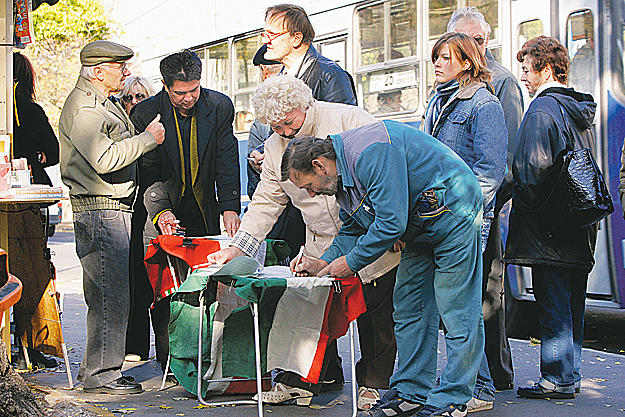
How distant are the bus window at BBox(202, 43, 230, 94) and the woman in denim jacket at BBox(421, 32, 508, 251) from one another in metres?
6.59

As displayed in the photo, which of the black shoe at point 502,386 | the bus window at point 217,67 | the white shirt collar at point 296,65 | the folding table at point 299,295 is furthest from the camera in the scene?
the bus window at point 217,67

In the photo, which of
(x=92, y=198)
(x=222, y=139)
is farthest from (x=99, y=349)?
(x=222, y=139)

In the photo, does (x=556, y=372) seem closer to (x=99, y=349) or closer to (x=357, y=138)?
(x=357, y=138)

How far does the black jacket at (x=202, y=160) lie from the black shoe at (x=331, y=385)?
1.37 metres

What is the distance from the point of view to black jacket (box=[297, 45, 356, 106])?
4.84m

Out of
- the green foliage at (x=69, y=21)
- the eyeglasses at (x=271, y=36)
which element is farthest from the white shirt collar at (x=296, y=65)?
the green foliage at (x=69, y=21)

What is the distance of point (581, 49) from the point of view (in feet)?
21.7

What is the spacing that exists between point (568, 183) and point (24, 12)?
3972 millimetres

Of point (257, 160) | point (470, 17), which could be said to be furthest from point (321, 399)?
point (470, 17)

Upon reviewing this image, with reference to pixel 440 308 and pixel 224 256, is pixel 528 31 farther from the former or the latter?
pixel 224 256

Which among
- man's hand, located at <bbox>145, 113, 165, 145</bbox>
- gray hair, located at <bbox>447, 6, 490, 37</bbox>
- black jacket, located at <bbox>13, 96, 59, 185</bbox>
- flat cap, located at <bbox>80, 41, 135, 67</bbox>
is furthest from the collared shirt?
black jacket, located at <bbox>13, 96, 59, 185</bbox>

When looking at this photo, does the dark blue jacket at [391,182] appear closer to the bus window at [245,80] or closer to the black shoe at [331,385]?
the black shoe at [331,385]

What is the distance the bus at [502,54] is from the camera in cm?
638

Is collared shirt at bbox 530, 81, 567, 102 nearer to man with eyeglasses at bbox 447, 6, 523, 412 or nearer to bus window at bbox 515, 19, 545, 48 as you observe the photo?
man with eyeglasses at bbox 447, 6, 523, 412
